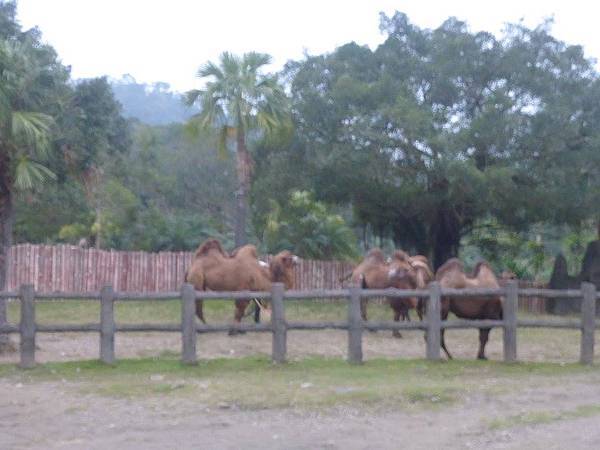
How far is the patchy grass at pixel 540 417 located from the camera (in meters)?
10.5

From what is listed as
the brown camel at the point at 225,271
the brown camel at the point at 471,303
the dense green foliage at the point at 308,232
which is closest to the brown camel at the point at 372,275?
the brown camel at the point at 225,271

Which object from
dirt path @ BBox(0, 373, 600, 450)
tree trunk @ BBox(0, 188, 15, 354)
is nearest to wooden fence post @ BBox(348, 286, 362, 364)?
dirt path @ BBox(0, 373, 600, 450)

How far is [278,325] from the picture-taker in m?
14.7

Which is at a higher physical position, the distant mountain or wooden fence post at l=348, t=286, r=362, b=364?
the distant mountain

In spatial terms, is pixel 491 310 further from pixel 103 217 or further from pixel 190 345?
pixel 103 217

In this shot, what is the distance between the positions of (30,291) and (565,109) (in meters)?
18.2

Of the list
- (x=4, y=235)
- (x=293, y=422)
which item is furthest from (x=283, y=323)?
(x=4, y=235)

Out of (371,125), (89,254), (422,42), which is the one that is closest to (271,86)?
(371,125)

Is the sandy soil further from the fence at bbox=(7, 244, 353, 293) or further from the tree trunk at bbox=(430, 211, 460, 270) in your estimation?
the fence at bbox=(7, 244, 353, 293)

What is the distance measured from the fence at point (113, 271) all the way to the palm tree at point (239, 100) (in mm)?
4765

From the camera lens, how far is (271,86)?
Result: 28.5 m

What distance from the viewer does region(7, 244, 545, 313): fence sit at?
97.7 feet

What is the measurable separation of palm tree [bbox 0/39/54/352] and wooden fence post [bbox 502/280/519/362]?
23.6ft

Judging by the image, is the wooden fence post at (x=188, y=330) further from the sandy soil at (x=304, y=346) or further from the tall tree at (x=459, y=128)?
the tall tree at (x=459, y=128)
